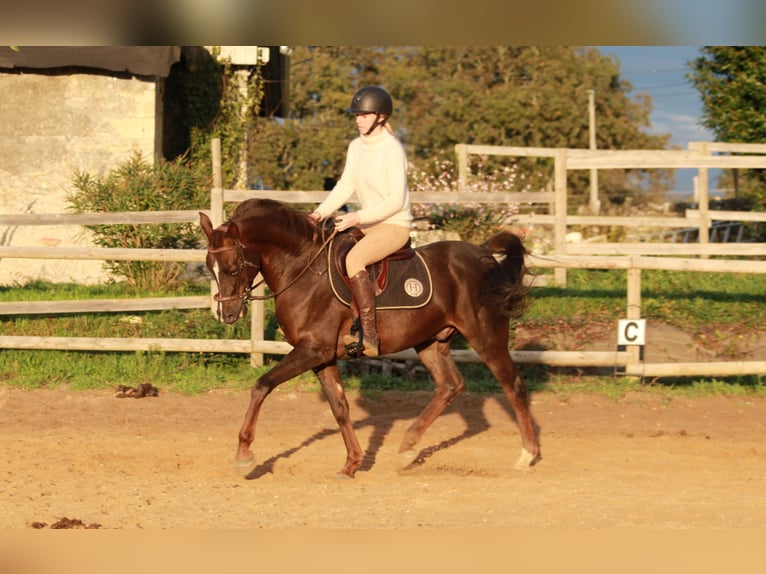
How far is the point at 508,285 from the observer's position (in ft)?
25.9

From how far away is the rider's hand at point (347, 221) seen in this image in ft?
24.0

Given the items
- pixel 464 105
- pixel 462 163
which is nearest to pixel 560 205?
pixel 462 163

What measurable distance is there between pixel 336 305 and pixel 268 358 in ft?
12.8

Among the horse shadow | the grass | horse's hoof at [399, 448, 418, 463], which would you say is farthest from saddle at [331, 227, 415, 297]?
the grass

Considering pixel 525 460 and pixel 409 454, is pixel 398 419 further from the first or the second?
pixel 525 460

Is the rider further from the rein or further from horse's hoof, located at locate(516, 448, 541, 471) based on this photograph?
horse's hoof, located at locate(516, 448, 541, 471)

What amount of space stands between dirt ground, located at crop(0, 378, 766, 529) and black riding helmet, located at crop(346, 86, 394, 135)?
8.77 ft

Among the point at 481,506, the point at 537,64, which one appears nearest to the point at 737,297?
the point at 481,506

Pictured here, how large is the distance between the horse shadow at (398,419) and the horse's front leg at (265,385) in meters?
0.30

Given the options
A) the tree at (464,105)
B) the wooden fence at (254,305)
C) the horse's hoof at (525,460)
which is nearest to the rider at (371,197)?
the horse's hoof at (525,460)

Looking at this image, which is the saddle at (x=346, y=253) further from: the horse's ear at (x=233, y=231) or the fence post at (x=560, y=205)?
the fence post at (x=560, y=205)

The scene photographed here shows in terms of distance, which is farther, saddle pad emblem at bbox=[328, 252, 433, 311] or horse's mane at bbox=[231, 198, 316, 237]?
saddle pad emblem at bbox=[328, 252, 433, 311]

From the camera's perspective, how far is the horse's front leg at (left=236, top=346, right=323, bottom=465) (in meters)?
7.21

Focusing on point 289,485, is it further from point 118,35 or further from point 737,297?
point 737,297
